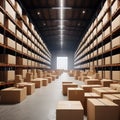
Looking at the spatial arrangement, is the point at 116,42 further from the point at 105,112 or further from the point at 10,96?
the point at 105,112

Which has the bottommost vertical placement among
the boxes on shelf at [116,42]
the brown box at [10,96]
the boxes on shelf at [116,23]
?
the brown box at [10,96]

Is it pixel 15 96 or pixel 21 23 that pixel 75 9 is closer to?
pixel 21 23

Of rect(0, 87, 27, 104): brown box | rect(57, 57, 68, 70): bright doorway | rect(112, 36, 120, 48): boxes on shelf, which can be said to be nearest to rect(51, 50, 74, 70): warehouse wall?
rect(57, 57, 68, 70): bright doorway

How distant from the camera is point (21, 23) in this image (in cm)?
1085

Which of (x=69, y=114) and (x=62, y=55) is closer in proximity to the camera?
(x=69, y=114)

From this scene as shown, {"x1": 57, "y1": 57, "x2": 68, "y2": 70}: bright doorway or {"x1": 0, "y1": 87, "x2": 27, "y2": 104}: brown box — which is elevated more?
{"x1": 57, "y1": 57, "x2": 68, "y2": 70}: bright doorway

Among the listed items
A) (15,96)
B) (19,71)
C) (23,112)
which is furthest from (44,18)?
(23,112)

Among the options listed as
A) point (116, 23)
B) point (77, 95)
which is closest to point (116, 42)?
point (116, 23)

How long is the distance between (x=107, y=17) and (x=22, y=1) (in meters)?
5.41

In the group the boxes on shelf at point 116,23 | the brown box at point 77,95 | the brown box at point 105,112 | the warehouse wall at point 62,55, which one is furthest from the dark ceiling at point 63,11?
the warehouse wall at point 62,55

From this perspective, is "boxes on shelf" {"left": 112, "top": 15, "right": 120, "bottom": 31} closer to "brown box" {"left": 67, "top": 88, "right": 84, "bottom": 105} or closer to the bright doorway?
"brown box" {"left": 67, "top": 88, "right": 84, "bottom": 105}

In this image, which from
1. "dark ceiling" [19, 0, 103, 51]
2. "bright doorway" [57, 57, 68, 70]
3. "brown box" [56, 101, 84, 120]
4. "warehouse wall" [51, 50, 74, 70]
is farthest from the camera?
"bright doorway" [57, 57, 68, 70]

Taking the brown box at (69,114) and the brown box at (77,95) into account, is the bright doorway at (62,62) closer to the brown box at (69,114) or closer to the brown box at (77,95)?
the brown box at (77,95)

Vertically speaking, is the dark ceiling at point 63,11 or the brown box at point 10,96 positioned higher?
the dark ceiling at point 63,11
